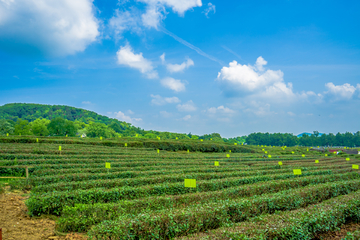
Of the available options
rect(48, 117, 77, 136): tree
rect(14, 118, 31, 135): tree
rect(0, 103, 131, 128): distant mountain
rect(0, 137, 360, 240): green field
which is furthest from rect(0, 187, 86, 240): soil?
rect(0, 103, 131, 128): distant mountain

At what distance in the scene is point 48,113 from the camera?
13300 centimetres

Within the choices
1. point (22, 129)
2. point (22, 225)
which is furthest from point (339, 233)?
point (22, 129)

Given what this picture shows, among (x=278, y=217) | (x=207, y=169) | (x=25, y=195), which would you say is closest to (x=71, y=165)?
(x=25, y=195)

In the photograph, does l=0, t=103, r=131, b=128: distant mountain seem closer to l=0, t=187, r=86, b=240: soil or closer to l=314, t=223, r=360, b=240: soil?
l=0, t=187, r=86, b=240: soil

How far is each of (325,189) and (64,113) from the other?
154 meters

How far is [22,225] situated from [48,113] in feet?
493

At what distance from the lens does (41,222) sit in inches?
271

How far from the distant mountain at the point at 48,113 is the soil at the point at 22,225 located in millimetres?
119145

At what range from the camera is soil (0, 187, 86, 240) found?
5.82 meters

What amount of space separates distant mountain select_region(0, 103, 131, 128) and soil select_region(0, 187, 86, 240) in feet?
391

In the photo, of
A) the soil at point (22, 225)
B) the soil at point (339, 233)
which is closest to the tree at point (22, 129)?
the soil at point (22, 225)

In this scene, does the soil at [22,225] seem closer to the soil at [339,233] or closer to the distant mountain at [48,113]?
the soil at [339,233]

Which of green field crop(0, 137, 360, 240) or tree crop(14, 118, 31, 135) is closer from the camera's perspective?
green field crop(0, 137, 360, 240)

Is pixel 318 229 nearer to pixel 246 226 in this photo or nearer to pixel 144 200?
pixel 246 226
